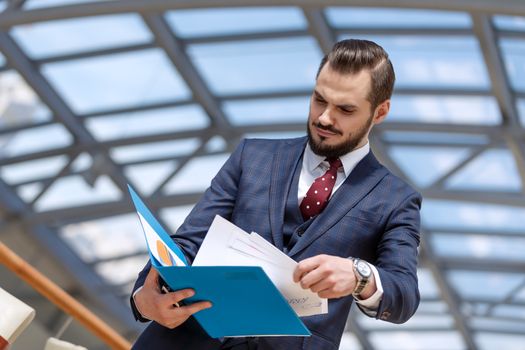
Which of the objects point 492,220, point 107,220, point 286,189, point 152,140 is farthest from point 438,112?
point 286,189

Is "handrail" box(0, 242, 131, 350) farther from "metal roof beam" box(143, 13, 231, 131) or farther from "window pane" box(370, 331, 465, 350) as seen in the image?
"window pane" box(370, 331, 465, 350)

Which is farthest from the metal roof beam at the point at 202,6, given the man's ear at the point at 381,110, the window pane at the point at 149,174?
the man's ear at the point at 381,110

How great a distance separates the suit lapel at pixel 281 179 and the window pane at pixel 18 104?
11.2 metres

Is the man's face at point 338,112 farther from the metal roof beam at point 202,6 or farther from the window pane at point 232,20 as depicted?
the window pane at point 232,20

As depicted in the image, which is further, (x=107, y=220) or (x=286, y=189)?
(x=107, y=220)

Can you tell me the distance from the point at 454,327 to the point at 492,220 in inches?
166

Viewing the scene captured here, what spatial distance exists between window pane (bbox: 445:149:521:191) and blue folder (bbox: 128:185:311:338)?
38.0 ft

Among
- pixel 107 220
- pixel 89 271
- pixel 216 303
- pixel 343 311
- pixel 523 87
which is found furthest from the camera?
pixel 89 271

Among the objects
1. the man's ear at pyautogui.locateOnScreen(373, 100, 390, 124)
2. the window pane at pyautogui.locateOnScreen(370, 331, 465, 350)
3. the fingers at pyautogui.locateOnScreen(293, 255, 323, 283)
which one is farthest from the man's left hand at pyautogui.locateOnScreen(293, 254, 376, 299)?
the window pane at pyautogui.locateOnScreen(370, 331, 465, 350)

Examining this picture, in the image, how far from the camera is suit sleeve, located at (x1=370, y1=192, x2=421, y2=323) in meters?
1.89

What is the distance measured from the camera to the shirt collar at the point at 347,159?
82.4 inches

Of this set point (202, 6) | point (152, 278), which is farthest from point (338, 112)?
point (202, 6)

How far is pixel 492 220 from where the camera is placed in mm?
15125

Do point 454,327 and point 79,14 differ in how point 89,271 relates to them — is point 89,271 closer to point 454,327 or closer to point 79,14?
point 454,327
